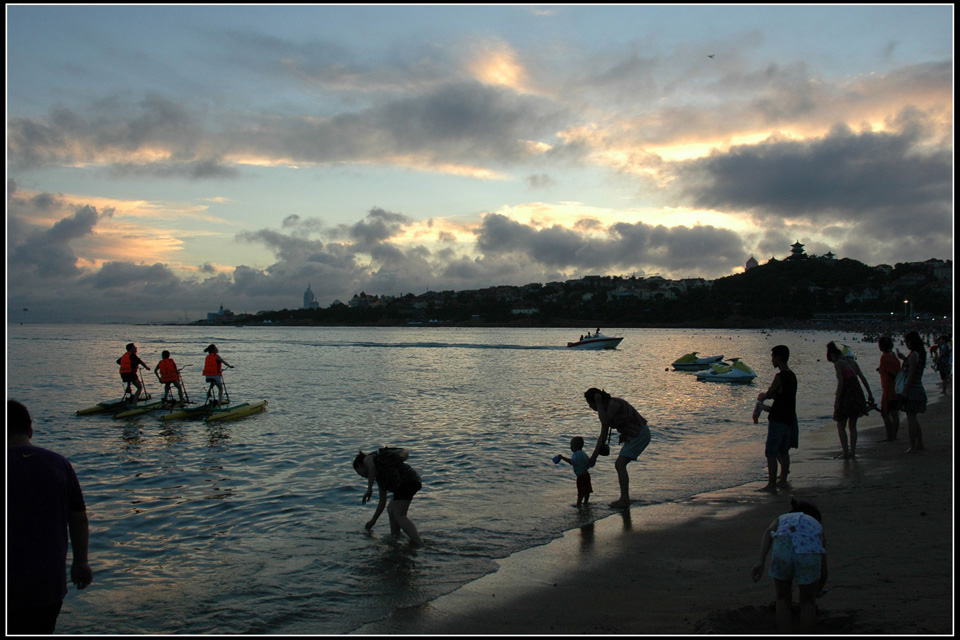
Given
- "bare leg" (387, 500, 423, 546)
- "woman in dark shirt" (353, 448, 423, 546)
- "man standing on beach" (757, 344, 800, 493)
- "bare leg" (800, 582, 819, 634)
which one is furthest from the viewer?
"man standing on beach" (757, 344, 800, 493)

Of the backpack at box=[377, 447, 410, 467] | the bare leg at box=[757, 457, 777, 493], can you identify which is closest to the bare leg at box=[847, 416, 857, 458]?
the bare leg at box=[757, 457, 777, 493]

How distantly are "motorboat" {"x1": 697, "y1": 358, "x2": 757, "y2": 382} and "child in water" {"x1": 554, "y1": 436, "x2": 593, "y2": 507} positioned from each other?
27152 mm

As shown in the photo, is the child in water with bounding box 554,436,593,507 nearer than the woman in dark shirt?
No

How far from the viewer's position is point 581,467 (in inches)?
352

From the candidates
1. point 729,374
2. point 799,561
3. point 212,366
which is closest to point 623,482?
point 799,561

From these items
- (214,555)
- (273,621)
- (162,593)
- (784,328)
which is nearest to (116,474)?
(214,555)

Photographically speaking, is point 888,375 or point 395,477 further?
point 888,375

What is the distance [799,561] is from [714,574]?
6.67ft

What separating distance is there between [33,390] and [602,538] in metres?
31.6

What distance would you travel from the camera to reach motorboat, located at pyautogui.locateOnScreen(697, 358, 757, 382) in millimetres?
33312

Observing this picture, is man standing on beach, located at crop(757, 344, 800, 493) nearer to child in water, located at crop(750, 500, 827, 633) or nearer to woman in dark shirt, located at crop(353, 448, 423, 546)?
child in water, located at crop(750, 500, 827, 633)

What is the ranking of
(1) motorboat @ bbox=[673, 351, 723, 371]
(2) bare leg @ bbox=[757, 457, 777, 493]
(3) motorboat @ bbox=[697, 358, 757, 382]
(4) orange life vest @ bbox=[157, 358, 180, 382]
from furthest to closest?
(1) motorboat @ bbox=[673, 351, 723, 371] → (3) motorboat @ bbox=[697, 358, 757, 382] → (4) orange life vest @ bbox=[157, 358, 180, 382] → (2) bare leg @ bbox=[757, 457, 777, 493]

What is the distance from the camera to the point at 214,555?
293 inches

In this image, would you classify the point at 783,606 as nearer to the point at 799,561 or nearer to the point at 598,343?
the point at 799,561
